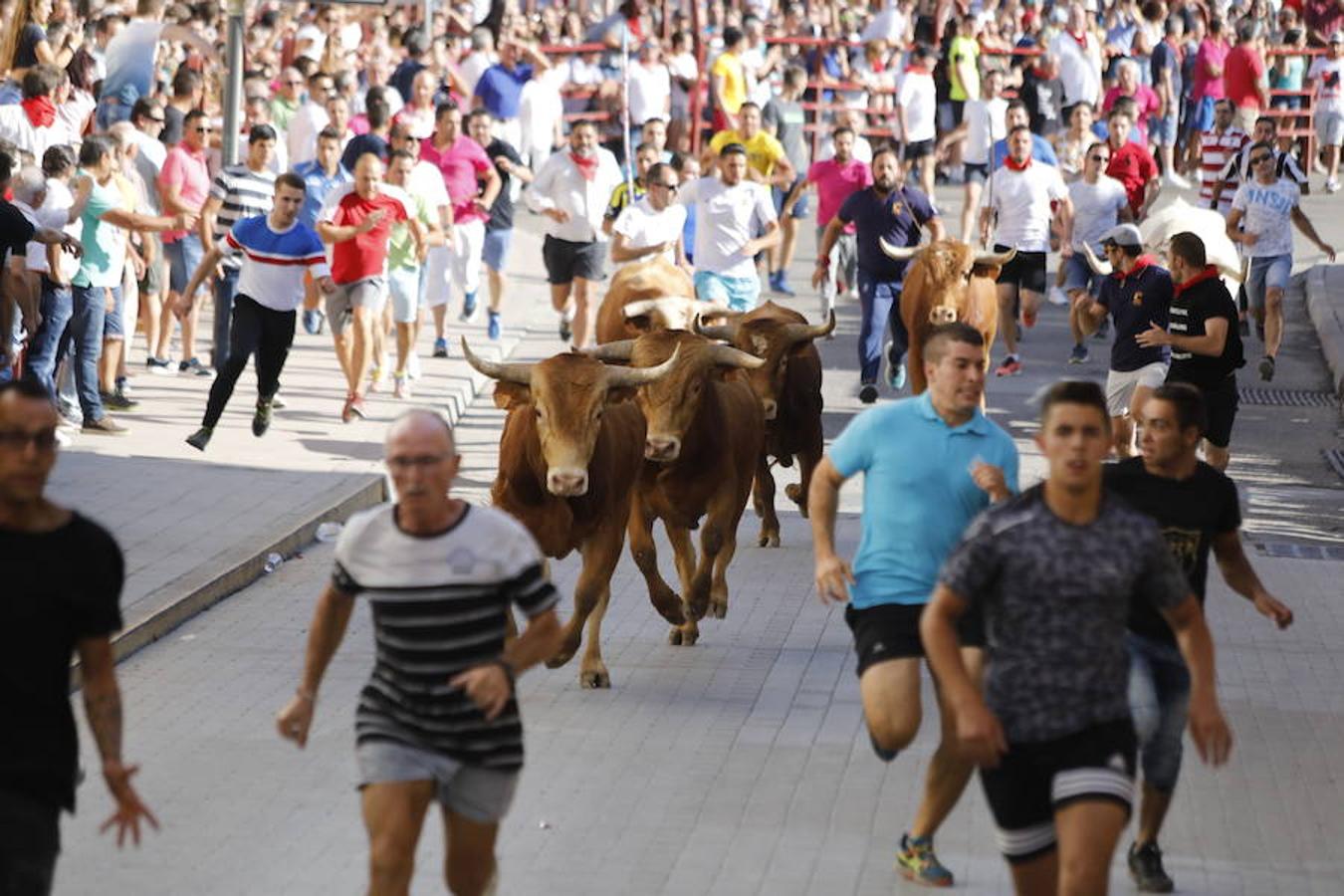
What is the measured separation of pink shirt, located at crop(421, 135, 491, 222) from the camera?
22422 millimetres

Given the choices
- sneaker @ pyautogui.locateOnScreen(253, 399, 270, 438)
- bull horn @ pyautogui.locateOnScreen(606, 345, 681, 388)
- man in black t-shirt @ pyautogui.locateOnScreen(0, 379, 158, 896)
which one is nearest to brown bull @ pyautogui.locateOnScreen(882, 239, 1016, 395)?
sneaker @ pyautogui.locateOnScreen(253, 399, 270, 438)

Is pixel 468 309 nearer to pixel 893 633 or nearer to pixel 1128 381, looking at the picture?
pixel 1128 381

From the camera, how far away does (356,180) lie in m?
19.0

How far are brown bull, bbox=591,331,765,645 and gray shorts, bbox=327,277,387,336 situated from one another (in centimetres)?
614

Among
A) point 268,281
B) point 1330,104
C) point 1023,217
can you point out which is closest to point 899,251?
point 1023,217

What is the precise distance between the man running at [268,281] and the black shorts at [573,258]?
17.8 feet

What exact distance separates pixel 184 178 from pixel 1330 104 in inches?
807

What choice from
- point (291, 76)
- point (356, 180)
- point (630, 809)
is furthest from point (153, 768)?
point (291, 76)

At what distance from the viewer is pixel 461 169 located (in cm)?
2241

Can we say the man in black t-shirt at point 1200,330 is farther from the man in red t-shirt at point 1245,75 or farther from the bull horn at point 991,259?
the man in red t-shirt at point 1245,75

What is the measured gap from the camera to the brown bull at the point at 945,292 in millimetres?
18766

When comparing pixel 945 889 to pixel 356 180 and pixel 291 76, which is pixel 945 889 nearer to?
pixel 356 180

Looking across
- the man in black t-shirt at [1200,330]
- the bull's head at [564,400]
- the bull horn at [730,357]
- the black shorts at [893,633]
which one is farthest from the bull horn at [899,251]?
the black shorts at [893,633]

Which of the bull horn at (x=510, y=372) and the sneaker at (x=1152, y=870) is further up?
the bull horn at (x=510, y=372)
